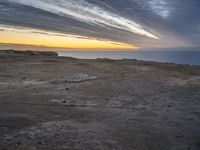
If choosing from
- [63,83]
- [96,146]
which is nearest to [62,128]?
[96,146]

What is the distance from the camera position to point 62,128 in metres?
5.94

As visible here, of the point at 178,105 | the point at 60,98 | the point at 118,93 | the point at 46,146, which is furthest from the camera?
the point at 118,93

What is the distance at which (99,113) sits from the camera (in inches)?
284

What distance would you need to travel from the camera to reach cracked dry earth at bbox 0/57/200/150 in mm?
5332

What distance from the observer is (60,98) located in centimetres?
880

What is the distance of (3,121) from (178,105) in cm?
523

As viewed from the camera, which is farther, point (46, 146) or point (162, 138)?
point (162, 138)

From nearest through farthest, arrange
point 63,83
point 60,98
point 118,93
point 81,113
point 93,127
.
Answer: point 93,127 < point 81,113 < point 60,98 < point 118,93 < point 63,83

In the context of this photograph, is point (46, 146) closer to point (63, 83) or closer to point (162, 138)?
point (162, 138)

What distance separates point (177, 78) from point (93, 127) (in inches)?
308

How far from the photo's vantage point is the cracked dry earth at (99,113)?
5332 millimetres

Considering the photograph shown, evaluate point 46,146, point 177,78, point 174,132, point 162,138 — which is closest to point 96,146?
point 46,146

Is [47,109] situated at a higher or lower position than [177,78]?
lower

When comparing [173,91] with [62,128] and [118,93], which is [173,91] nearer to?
[118,93]
